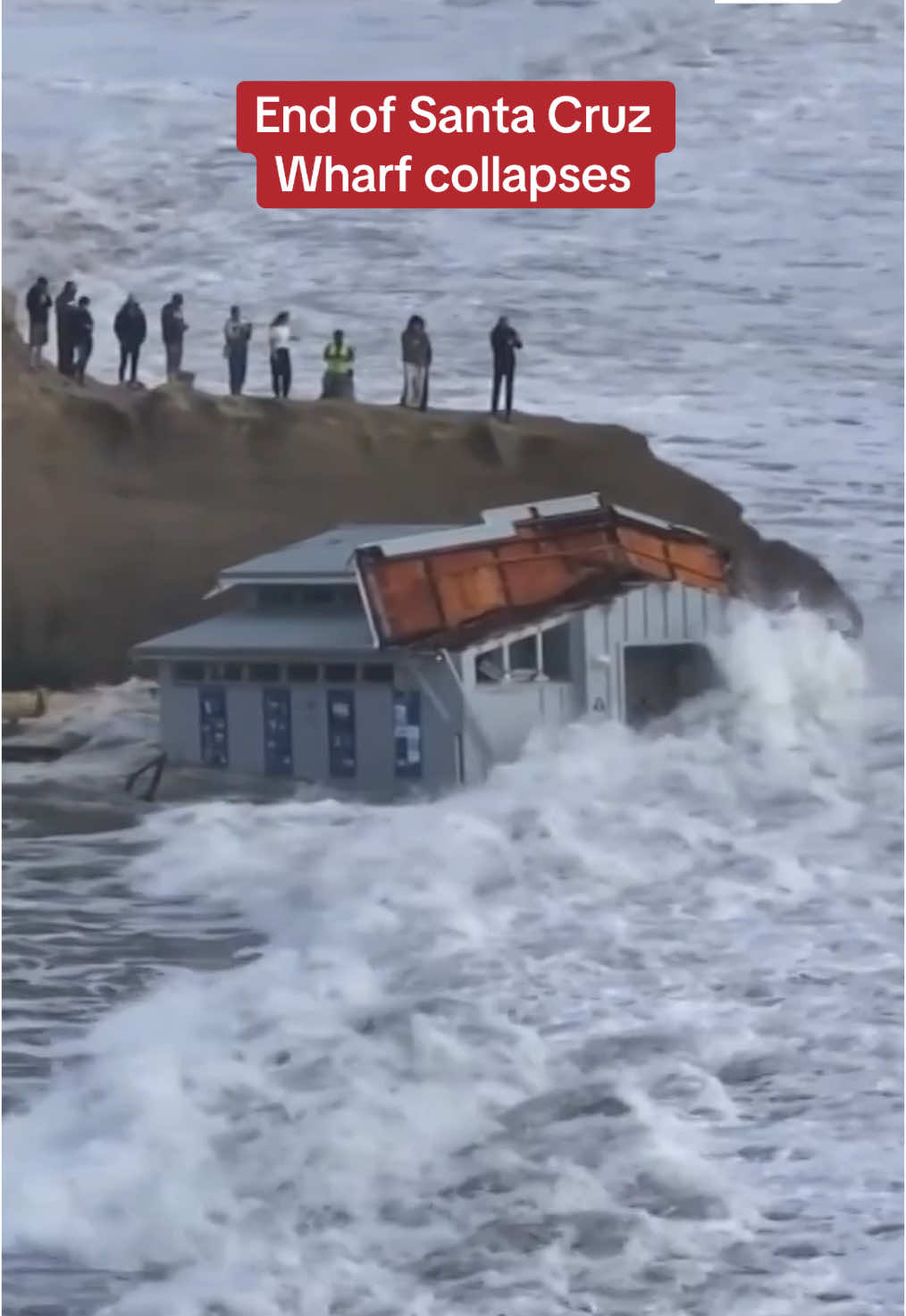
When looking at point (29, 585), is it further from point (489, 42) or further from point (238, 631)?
point (489, 42)

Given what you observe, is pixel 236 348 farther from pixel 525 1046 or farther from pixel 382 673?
pixel 525 1046

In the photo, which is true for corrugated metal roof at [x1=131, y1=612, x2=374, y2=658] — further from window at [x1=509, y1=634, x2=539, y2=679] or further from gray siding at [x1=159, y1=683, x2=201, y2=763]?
window at [x1=509, y1=634, x2=539, y2=679]

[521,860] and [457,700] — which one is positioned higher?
[457,700]

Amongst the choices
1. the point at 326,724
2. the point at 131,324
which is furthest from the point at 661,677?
the point at 131,324

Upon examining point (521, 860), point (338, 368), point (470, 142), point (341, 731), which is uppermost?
point (470, 142)

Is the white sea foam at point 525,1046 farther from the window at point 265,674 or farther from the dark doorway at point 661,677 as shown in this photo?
the window at point 265,674

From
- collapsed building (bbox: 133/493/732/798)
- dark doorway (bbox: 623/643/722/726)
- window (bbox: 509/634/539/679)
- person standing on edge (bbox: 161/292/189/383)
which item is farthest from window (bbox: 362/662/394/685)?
person standing on edge (bbox: 161/292/189/383)

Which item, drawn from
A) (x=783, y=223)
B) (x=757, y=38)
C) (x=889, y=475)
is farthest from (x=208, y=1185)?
(x=757, y=38)
